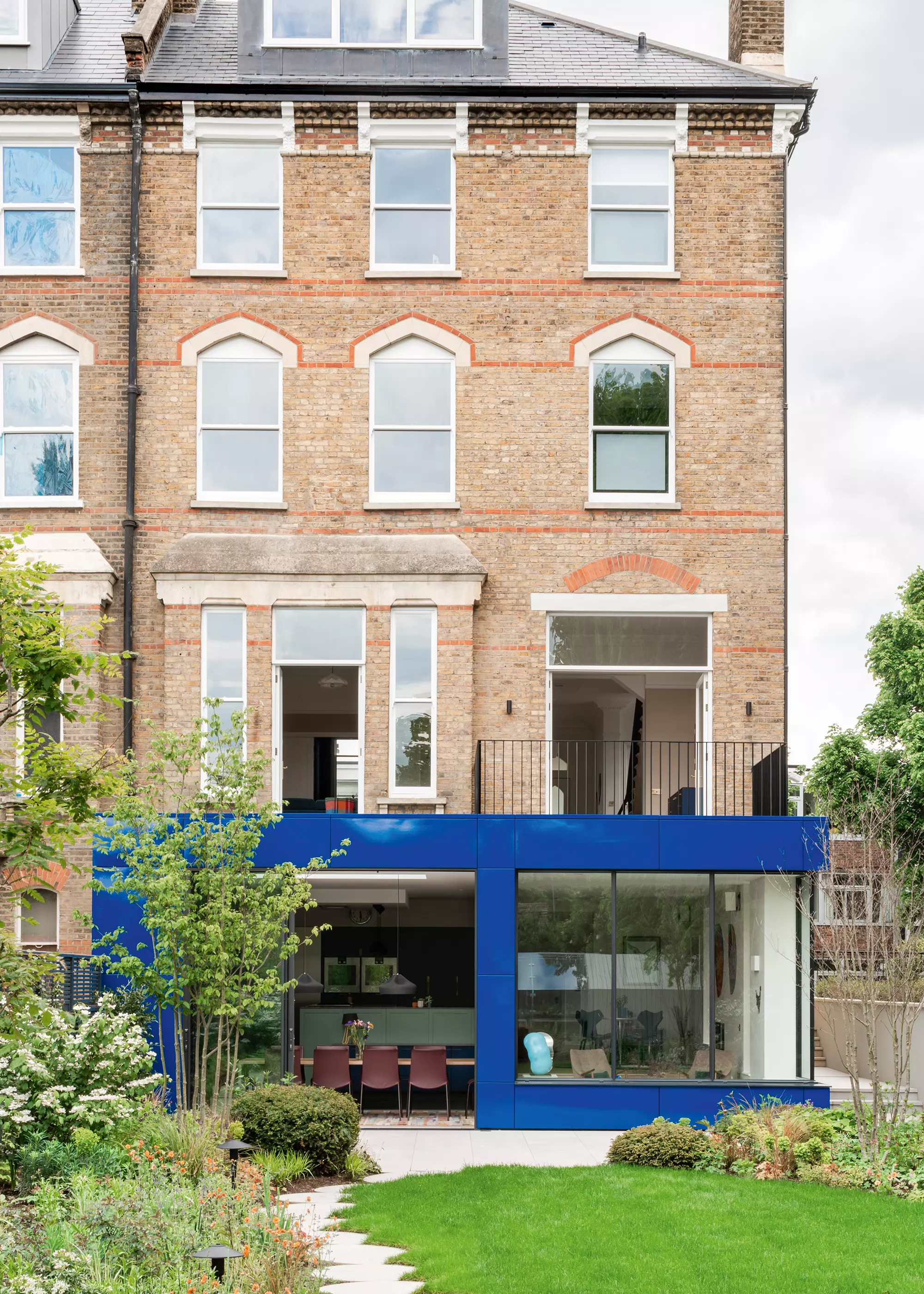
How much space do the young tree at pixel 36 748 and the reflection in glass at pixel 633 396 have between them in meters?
9.68

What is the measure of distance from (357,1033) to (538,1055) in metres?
3.45

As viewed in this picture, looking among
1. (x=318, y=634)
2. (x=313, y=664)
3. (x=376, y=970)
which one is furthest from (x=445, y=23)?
(x=376, y=970)

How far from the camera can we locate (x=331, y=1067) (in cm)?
1870

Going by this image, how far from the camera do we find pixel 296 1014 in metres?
21.9

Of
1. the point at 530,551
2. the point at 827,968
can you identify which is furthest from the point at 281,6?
the point at 827,968

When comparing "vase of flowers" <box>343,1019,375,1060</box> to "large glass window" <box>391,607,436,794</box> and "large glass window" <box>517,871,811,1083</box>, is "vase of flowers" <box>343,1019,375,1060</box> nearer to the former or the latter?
"large glass window" <box>517,871,811,1083</box>

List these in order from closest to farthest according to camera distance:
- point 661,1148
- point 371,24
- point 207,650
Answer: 1. point 661,1148
2. point 207,650
3. point 371,24

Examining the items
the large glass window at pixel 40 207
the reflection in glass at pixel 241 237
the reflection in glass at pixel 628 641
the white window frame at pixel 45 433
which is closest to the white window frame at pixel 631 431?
the reflection in glass at pixel 628 641

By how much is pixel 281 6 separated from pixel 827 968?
20251 millimetres

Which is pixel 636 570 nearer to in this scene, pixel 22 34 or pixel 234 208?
pixel 234 208

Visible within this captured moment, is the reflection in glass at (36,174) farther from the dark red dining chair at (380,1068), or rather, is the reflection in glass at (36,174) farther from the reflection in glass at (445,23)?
the dark red dining chair at (380,1068)

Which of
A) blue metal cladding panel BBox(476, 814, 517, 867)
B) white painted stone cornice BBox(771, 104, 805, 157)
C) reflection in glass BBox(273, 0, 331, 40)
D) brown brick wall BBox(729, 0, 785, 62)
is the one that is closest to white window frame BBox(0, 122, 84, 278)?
reflection in glass BBox(273, 0, 331, 40)

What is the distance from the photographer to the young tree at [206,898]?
15234mm

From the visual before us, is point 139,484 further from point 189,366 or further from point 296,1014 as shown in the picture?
point 296,1014
